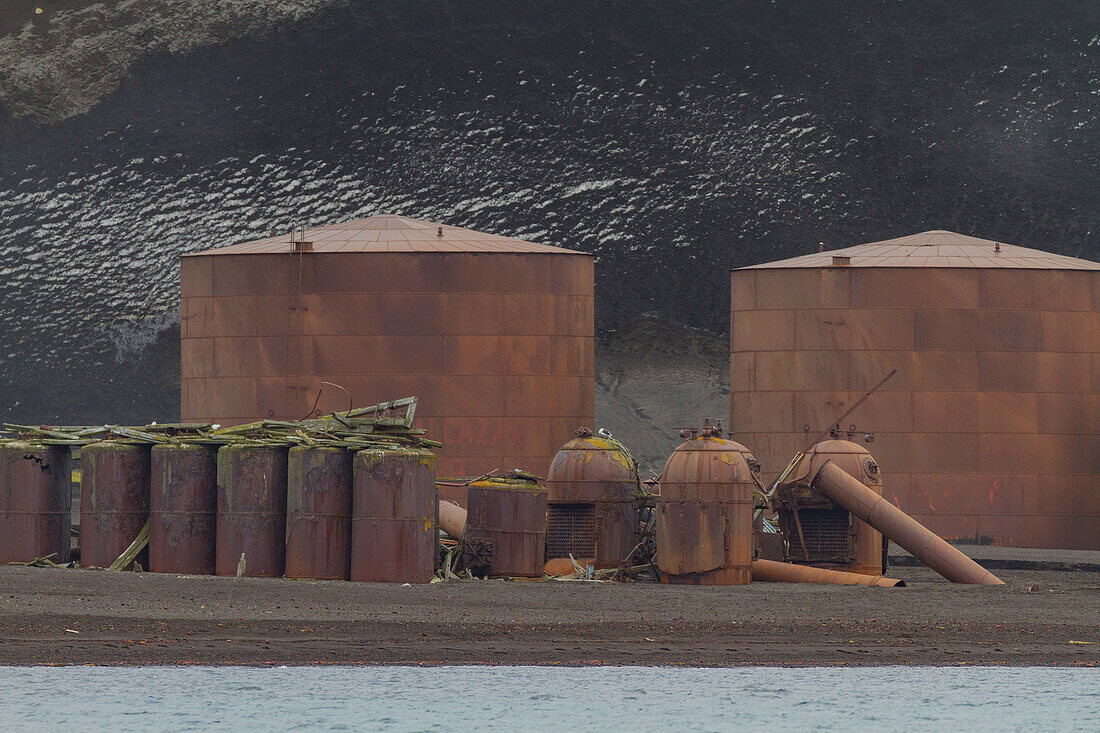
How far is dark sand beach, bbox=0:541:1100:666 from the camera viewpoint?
19.2 m

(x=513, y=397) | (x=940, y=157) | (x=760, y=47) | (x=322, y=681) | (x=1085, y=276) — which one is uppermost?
(x=760, y=47)

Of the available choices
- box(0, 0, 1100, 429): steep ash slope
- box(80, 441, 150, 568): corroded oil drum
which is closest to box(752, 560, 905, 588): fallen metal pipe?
box(80, 441, 150, 568): corroded oil drum

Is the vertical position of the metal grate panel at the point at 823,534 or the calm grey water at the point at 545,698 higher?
the metal grate panel at the point at 823,534

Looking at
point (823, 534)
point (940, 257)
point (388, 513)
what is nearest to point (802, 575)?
point (823, 534)

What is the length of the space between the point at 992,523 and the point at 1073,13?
65085mm

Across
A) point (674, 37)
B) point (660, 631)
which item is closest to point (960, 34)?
point (674, 37)

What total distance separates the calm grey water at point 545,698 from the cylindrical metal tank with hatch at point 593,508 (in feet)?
37.3

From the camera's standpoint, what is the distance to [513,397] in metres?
39.0

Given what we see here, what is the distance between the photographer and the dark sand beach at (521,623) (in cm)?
1923

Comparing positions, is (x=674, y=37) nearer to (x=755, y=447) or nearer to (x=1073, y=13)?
(x=1073, y=13)

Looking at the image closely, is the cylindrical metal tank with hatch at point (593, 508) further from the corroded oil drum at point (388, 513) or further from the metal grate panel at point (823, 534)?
the corroded oil drum at point (388, 513)

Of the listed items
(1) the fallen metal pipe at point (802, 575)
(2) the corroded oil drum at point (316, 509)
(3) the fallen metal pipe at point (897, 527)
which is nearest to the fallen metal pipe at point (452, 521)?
(2) the corroded oil drum at point (316, 509)

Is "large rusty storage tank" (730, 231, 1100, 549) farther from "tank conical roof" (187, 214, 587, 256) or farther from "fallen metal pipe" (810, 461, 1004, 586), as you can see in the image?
"fallen metal pipe" (810, 461, 1004, 586)

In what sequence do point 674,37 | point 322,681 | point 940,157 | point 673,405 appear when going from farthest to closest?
point 674,37, point 940,157, point 673,405, point 322,681
